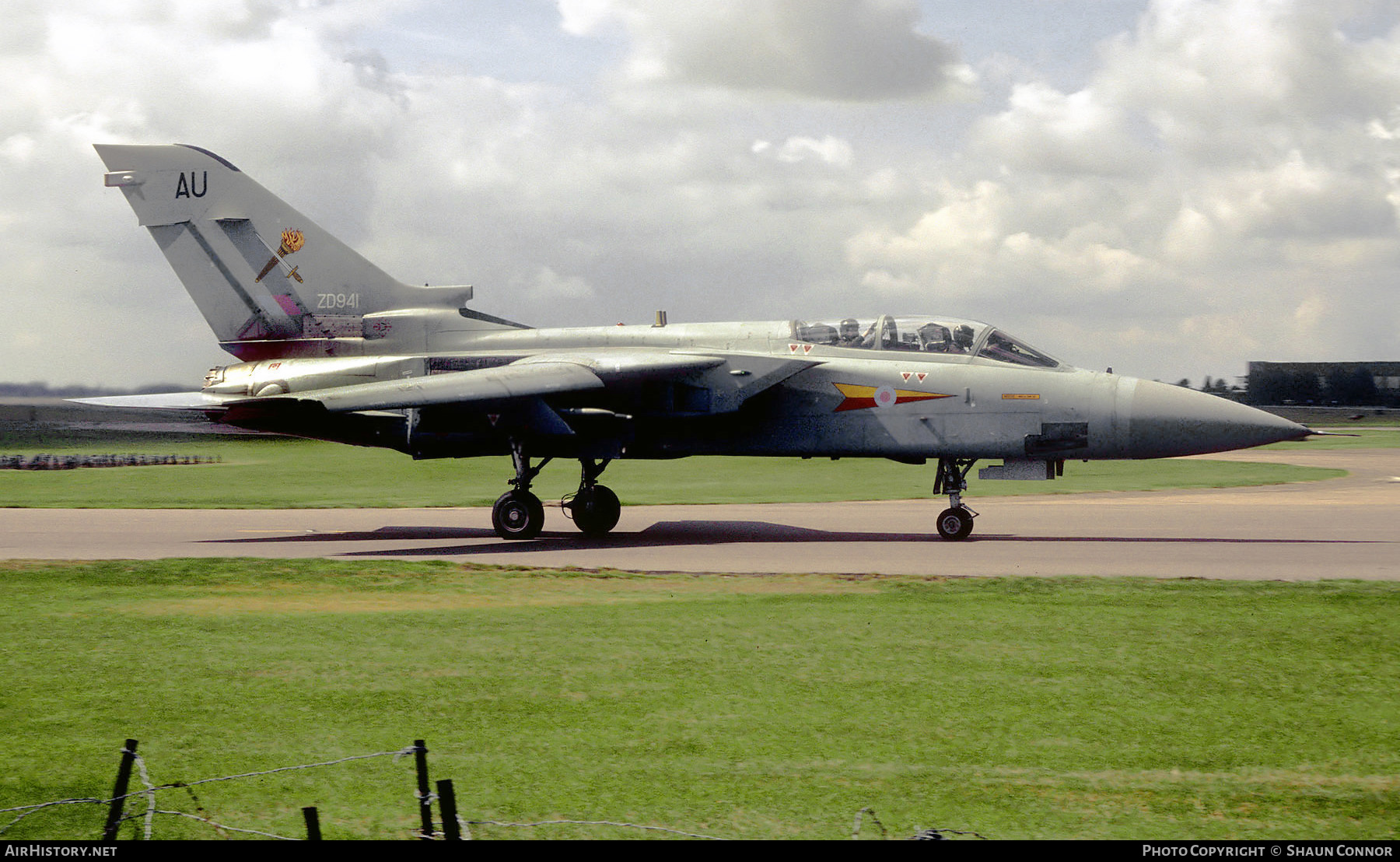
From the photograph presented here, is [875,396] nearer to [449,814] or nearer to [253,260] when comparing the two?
[253,260]

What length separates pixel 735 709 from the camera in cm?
728

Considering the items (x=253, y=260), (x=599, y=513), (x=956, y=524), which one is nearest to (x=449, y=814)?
(x=956, y=524)

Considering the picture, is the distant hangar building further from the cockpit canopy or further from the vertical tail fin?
the vertical tail fin

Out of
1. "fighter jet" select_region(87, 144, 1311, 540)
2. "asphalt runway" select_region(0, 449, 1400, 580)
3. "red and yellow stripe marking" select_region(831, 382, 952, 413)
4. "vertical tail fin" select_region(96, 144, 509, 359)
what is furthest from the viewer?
"vertical tail fin" select_region(96, 144, 509, 359)

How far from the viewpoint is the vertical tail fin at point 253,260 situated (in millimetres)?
20938

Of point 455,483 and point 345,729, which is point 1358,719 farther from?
point 455,483

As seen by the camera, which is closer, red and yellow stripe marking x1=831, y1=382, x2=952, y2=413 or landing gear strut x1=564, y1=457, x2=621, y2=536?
red and yellow stripe marking x1=831, y1=382, x2=952, y2=413

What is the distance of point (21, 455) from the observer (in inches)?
1298

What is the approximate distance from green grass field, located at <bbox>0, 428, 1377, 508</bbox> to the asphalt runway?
2.49m

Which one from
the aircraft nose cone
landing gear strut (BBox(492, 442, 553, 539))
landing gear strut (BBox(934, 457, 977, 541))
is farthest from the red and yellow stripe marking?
landing gear strut (BBox(492, 442, 553, 539))

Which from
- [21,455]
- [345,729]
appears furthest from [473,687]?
[21,455]

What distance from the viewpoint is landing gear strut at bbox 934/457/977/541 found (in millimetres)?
18125
